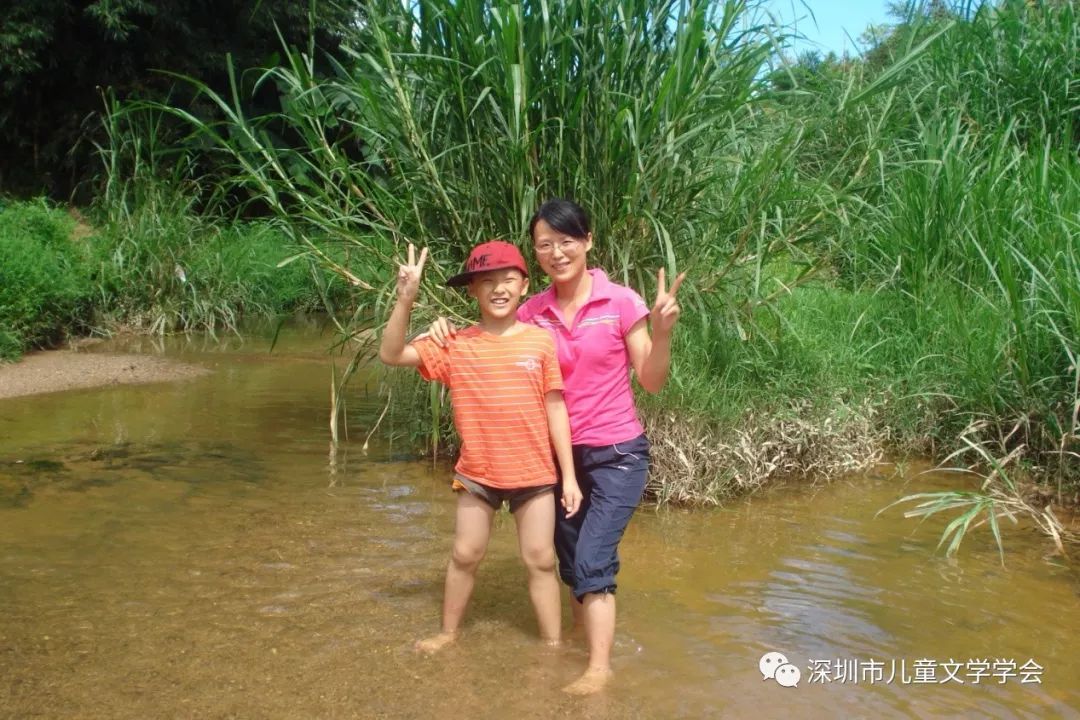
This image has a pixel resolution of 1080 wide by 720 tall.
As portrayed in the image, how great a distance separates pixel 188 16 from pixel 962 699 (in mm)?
12362

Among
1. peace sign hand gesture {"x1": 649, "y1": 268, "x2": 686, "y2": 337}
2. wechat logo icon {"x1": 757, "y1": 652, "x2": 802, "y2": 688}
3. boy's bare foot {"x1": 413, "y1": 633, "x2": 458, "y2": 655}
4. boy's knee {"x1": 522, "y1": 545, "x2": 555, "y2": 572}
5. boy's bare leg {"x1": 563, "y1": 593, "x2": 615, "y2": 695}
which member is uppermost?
peace sign hand gesture {"x1": 649, "y1": 268, "x2": 686, "y2": 337}

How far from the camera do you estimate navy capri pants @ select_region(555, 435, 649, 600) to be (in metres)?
3.03

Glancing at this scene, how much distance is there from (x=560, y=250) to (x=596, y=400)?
450 mm

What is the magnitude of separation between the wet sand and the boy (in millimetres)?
4544

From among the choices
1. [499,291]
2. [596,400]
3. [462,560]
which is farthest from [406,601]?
[499,291]

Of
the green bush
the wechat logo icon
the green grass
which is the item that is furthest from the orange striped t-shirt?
the green bush

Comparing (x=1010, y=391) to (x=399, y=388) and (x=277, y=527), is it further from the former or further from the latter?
(x=277, y=527)

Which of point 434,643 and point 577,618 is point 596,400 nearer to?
point 577,618

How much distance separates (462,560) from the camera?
3234 mm

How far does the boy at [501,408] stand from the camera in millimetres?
3102

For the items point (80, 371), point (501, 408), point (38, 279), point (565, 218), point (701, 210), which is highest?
point (701, 210)

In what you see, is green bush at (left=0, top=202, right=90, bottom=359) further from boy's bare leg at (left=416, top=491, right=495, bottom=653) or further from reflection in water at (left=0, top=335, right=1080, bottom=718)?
boy's bare leg at (left=416, top=491, right=495, bottom=653)

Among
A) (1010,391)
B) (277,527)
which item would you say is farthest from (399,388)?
(1010,391)

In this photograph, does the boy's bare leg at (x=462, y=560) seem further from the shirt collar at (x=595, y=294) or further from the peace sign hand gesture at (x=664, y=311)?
the peace sign hand gesture at (x=664, y=311)
